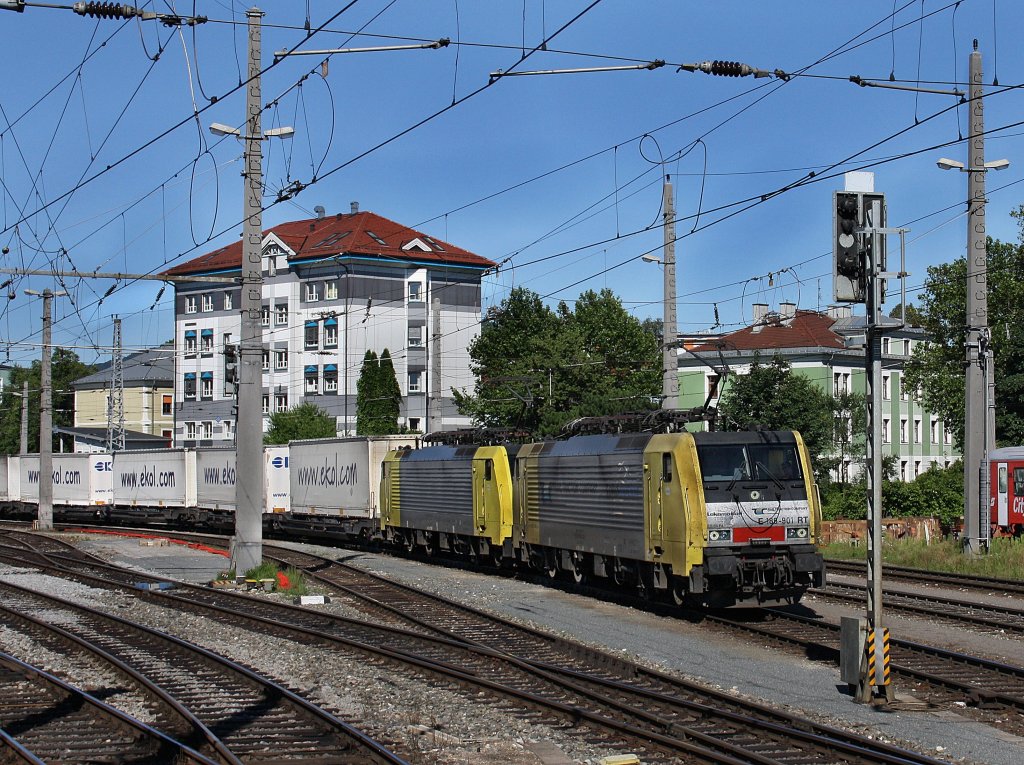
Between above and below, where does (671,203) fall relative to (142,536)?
above

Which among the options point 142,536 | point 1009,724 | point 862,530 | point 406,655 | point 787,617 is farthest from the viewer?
point 142,536

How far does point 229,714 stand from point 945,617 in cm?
1052

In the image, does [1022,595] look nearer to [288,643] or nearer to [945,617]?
[945,617]

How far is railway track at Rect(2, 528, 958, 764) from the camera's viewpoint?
9.70m

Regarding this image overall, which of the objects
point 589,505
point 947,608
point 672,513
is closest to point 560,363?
point 589,505

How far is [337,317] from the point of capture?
73375mm

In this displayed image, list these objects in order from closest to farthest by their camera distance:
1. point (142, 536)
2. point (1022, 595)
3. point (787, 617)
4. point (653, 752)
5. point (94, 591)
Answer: point (653, 752), point (787, 617), point (1022, 595), point (94, 591), point (142, 536)

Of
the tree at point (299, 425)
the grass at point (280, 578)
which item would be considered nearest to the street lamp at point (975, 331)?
the grass at point (280, 578)

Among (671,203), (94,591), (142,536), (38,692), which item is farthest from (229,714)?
(142,536)

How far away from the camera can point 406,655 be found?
1413cm

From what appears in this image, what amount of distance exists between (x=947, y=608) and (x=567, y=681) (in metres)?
8.96

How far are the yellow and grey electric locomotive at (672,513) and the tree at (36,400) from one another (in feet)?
252

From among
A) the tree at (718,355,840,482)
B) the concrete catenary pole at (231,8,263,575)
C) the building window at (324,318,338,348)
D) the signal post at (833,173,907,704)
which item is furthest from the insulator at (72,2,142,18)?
the building window at (324,318,338,348)

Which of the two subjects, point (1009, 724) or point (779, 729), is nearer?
point (779, 729)
